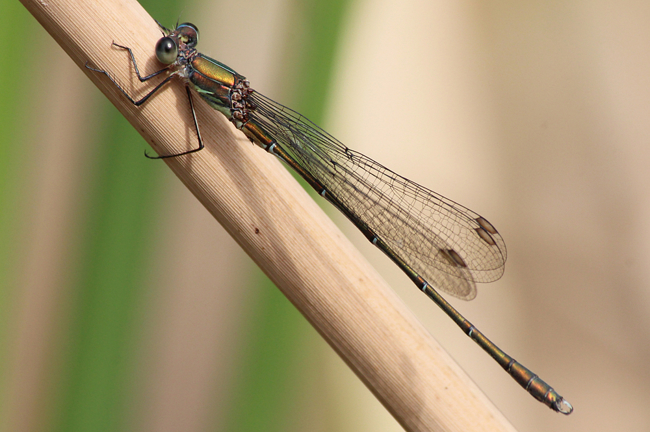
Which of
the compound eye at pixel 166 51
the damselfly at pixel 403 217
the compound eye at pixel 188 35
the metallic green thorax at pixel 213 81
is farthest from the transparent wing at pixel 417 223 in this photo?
the compound eye at pixel 166 51

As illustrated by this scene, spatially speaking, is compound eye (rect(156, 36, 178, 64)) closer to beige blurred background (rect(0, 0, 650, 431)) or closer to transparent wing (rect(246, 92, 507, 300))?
transparent wing (rect(246, 92, 507, 300))

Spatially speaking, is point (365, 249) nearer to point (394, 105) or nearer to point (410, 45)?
point (394, 105)

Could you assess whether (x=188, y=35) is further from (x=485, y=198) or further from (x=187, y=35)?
(x=485, y=198)

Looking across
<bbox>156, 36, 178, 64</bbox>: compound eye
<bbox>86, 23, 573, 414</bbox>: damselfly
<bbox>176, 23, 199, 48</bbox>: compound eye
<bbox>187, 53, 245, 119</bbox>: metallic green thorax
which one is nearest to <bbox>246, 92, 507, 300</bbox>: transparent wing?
<bbox>86, 23, 573, 414</bbox>: damselfly

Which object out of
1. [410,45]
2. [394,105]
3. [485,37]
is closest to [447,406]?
[394,105]

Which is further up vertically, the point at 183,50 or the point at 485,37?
the point at 485,37
